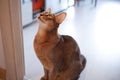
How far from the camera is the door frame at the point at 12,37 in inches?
53.6

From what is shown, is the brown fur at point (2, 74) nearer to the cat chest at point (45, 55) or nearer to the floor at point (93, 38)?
the floor at point (93, 38)

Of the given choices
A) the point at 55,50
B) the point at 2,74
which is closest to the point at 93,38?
the point at 2,74

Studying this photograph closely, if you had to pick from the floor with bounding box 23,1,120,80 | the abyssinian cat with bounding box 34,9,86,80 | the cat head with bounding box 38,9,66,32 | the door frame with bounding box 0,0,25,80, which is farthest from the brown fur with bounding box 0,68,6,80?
the cat head with bounding box 38,9,66,32

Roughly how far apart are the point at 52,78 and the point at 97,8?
284cm

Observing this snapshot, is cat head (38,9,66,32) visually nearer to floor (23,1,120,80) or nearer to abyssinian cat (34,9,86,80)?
abyssinian cat (34,9,86,80)

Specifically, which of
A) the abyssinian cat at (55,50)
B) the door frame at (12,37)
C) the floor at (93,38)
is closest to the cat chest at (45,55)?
the abyssinian cat at (55,50)

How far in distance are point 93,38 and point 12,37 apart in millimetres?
1379

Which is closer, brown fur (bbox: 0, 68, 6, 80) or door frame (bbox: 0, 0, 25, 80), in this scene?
door frame (bbox: 0, 0, 25, 80)

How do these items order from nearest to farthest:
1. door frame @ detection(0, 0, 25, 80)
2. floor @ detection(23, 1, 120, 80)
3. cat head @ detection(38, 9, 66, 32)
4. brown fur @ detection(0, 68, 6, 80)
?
cat head @ detection(38, 9, 66, 32) < door frame @ detection(0, 0, 25, 80) < brown fur @ detection(0, 68, 6, 80) < floor @ detection(23, 1, 120, 80)

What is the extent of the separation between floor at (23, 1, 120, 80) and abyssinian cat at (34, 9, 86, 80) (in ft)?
1.73

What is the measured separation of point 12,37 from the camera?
1.46 meters

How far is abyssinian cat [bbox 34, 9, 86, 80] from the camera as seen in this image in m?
1.11

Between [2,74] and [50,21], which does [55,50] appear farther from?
[2,74]

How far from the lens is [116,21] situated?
323cm
